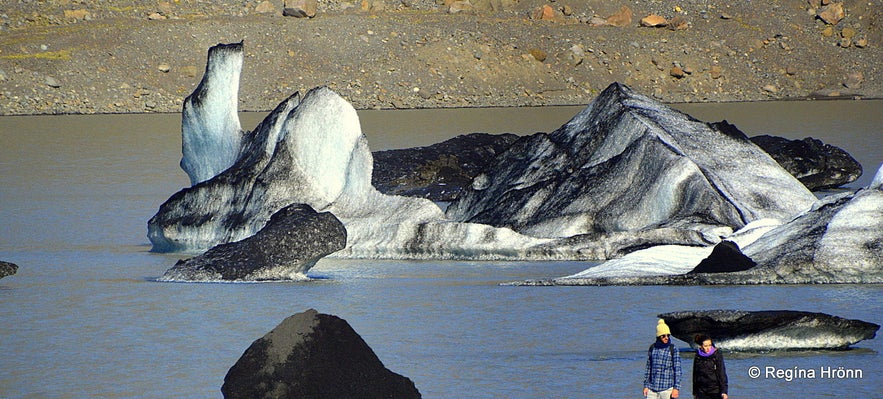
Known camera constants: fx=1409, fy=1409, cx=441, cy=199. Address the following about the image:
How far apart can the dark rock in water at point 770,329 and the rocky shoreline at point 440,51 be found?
4069cm

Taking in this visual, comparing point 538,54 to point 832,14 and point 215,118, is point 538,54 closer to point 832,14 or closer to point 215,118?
point 832,14

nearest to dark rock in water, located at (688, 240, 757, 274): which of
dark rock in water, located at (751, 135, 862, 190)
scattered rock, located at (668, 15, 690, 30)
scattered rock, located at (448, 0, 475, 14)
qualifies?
dark rock in water, located at (751, 135, 862, 190)

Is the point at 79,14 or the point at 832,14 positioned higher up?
the point at 832,14

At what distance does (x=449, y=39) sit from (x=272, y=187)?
39886 millimetres

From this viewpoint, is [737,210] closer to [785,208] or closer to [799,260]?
[785,208]

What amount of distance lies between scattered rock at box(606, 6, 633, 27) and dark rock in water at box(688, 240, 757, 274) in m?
45.7

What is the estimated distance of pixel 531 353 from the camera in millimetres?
9125

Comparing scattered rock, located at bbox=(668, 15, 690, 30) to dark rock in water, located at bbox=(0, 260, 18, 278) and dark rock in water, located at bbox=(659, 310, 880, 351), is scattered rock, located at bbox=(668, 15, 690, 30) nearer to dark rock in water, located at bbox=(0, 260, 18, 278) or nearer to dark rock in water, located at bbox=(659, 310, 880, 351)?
dark rock in water, located at bbox=(0, 260, 18, 278)

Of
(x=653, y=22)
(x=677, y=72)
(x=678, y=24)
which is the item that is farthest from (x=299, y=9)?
(x=678, y=24)

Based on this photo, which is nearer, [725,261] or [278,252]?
[725,261]

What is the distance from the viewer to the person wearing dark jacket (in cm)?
679

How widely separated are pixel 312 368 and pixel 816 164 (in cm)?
1540

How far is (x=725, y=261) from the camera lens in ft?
39.2

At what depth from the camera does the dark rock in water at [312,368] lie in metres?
7.71
